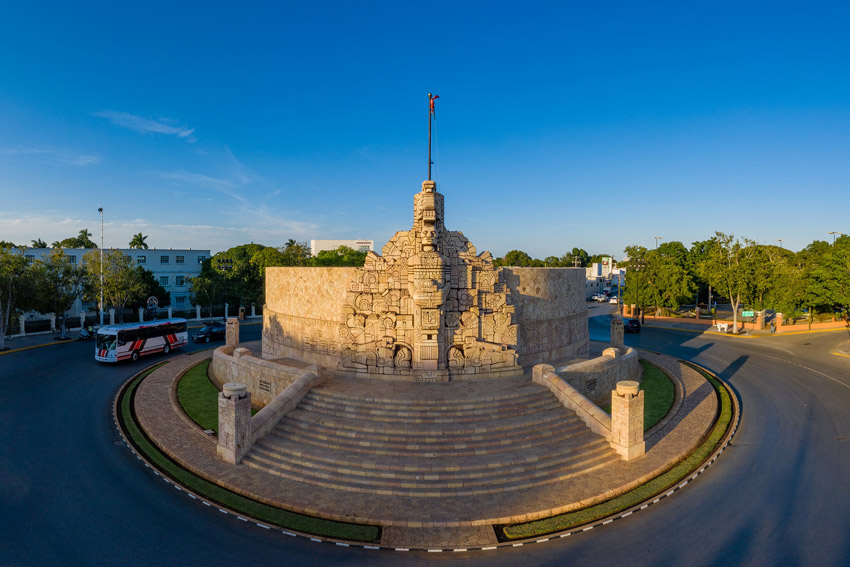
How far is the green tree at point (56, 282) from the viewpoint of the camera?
3878 centimetres

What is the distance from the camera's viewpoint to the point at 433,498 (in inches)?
521

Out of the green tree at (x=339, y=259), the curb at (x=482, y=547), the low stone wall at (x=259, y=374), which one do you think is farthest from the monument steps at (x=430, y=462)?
the green tree at (x=339, y=259)

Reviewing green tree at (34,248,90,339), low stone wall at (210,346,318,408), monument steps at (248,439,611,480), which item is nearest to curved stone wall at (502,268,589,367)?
monument steps at (248,439,611,480)

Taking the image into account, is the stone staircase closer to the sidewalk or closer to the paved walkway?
the paved walkway

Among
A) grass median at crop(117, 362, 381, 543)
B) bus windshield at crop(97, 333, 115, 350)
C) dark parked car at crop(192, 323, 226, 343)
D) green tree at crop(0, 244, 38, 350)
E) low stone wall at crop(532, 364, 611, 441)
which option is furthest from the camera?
dark parked car at crop(192, 323, 226, 343)

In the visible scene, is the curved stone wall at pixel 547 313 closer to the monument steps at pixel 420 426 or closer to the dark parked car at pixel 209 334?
the monument steps at pixel 420 426

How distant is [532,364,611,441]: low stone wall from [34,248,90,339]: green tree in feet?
150

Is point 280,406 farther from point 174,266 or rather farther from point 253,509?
point 174,266

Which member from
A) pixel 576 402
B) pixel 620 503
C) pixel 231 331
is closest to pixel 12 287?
pixel 231 331

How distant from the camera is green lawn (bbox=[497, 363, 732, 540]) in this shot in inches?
465

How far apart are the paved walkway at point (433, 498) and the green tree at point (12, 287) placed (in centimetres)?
2882

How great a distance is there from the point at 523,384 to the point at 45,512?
1817cm

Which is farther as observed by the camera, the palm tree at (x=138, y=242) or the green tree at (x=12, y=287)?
the palm tree at (x=138, y=242)

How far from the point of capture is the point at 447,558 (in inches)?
423
